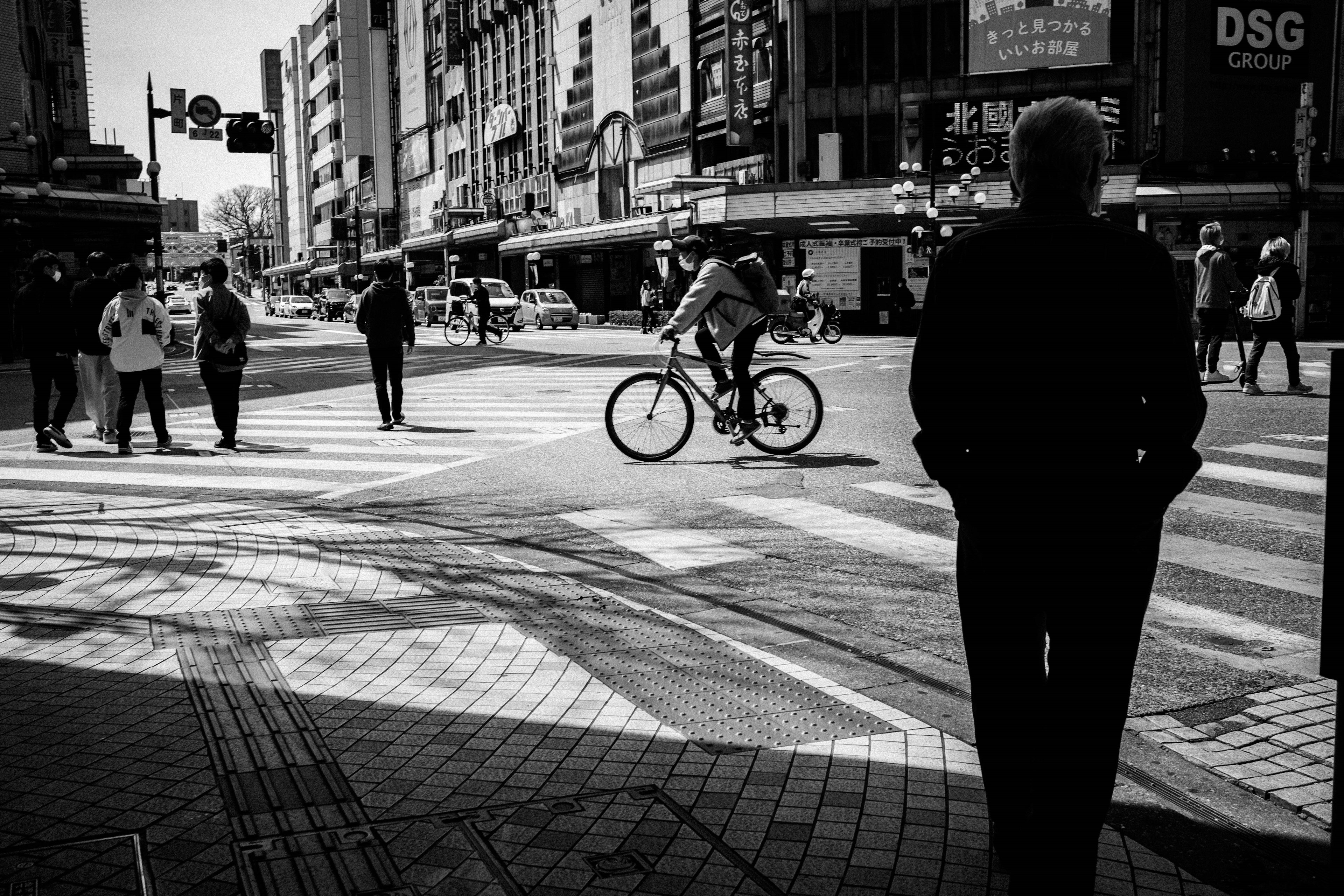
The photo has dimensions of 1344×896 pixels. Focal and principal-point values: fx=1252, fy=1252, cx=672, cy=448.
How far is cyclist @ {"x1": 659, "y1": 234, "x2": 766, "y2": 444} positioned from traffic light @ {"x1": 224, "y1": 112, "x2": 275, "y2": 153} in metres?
15.9

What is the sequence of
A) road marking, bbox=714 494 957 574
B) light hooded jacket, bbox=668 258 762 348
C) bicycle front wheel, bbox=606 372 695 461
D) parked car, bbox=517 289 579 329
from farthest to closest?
1. parked car, bbox=517 289 579 329
2. bicycle front wheel, bbox=606 372 695 461
3. light hooded jacket, bbox=668 258 762 348
4. road marking, bbox=714 494 957 574

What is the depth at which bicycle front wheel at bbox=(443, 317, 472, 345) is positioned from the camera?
34.6 meters

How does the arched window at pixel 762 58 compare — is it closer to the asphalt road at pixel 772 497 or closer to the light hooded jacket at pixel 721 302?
the asphalt road at pixel 772 497

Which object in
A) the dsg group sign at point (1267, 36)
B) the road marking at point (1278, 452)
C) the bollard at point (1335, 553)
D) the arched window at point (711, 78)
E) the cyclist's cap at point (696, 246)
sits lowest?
the road marking at point (1278, 452)

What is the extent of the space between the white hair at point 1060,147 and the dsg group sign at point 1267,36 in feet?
143

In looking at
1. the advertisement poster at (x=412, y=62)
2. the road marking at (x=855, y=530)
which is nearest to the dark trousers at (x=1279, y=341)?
the road marking at (x=855, y=530)

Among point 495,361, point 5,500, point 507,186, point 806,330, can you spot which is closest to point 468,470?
point 5,500

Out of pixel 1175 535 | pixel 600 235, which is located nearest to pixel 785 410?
pixel 1175 535

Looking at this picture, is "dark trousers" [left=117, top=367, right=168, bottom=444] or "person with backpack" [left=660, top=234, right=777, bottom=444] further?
"dark trousers" [left=117, top=367, right=168, bottom=444]

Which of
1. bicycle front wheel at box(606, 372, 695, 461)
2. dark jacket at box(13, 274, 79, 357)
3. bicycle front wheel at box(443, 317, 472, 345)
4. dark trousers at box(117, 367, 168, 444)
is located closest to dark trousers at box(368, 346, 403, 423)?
dark trousers at box(117, 367, 168, 444)

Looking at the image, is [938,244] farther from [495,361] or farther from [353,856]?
[353,856]

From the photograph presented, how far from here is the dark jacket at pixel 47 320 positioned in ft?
40.4

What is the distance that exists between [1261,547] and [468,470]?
6.15 meters

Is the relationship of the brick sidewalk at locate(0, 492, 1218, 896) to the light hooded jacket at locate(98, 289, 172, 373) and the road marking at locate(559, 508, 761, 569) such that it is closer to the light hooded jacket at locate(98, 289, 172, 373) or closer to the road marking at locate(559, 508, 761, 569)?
the road marking at locate(559, 508, 761, 569)
